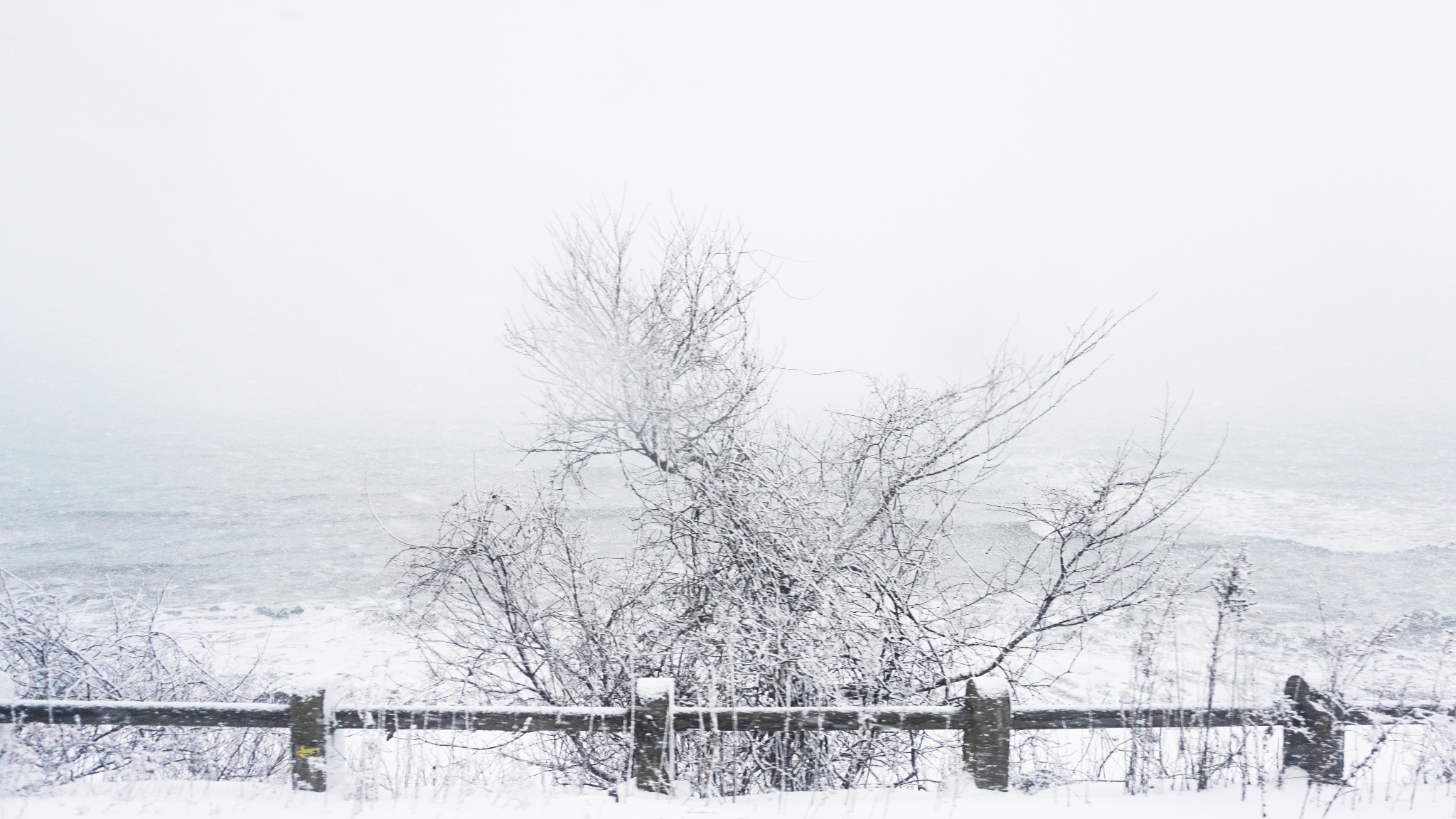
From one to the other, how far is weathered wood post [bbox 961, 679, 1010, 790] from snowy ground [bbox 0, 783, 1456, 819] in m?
0.10

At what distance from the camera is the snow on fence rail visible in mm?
3918

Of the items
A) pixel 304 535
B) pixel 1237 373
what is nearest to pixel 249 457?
pixel 304 535

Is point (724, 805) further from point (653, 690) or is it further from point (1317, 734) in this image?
point (1317, 734)

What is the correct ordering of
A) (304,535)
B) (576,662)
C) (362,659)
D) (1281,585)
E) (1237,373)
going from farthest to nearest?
(1237,373) < (304,535) < (1281,585) < (362,659) < (576,662)

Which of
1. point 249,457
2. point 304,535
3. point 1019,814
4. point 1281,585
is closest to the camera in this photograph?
point 1019,814

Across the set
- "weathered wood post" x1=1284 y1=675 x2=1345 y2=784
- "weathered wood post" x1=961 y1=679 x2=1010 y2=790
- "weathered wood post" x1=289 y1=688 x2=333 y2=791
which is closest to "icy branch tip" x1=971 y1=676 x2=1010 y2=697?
"weathered wood post" x1=961 y1=679 x2=1010 y2=790

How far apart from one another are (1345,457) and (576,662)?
8387cm

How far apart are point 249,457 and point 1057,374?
82.9 metres

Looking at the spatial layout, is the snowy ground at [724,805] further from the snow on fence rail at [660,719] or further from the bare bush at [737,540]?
the bare bush at [737,540]

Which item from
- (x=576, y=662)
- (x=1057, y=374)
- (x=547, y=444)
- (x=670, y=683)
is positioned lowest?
(x=576, y=662)

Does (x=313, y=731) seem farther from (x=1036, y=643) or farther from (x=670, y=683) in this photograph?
(x=1036, y=643)

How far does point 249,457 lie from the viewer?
7331 cm

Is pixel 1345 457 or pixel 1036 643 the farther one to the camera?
pixel 1345 457

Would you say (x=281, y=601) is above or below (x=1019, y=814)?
below
